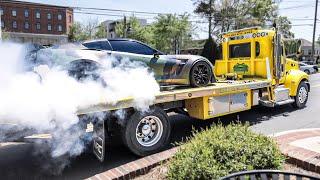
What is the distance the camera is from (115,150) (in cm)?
638

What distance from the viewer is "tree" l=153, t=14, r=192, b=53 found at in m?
40.9

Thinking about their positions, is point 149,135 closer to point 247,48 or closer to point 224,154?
point 224,154

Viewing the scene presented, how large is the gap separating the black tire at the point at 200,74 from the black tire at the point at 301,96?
3488 mm

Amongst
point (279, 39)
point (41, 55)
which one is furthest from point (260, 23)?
point (41, 55)

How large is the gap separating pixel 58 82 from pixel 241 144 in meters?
2.79

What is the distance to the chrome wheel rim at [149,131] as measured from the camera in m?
5.88

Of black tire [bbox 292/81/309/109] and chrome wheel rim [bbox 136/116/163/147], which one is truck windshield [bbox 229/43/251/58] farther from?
chrome wheel rim [bbox 136/116/163/147]

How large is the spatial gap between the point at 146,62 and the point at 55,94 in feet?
8.07

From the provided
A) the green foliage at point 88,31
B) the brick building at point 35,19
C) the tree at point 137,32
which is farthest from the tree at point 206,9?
the brick building at point 35,19

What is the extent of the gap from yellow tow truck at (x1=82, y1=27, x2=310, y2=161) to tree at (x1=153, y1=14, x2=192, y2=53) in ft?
103

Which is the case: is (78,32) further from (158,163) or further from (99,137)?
(158,163)

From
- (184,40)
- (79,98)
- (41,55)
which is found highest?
(184,40)

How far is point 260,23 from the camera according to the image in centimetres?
3784

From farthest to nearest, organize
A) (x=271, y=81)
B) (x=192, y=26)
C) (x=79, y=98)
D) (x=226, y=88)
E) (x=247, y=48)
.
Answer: (x=192, y=26) → (x=247, y=48) → (x=271, y=81) → (x=226, y=88) → (x=79, y=98)
